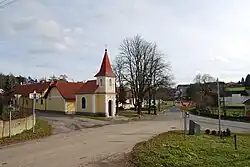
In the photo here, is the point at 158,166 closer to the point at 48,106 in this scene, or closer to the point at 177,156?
the point at 177,156

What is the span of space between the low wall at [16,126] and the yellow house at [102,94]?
74.1 ft

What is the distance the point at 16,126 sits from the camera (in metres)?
21.1

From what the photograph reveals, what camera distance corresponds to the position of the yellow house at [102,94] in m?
48.1

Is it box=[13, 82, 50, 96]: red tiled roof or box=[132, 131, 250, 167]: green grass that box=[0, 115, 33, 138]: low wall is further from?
box=[13, 82, 50, 96]: red tiled roof

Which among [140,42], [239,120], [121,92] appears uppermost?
[140,42]

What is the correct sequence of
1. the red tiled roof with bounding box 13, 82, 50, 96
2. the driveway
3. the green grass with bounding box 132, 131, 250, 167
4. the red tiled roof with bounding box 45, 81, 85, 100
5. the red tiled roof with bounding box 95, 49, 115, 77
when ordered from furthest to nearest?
the red tiled roof with bounding box 13, 82, 50, 96, the red tiled roof with bounding box 45, 81, 85, 100, the red tiled roof with bounding box 95, 49, 115, 77, the driveway, the green grass with bounding box 132, 131, 250, 167

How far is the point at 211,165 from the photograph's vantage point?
11.4m

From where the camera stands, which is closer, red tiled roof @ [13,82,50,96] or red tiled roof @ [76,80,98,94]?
red tiled roof @ [76,80,98,94]

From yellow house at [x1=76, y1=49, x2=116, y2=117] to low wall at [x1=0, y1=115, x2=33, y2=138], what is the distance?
74.1ft

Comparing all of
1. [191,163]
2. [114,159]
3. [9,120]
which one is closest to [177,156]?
[191,163]

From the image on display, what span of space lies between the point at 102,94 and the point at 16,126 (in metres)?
27.5

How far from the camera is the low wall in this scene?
19.0m

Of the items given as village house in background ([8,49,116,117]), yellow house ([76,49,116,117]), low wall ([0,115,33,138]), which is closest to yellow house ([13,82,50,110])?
village house in background ([8,49,116,117])

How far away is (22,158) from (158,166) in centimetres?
597
